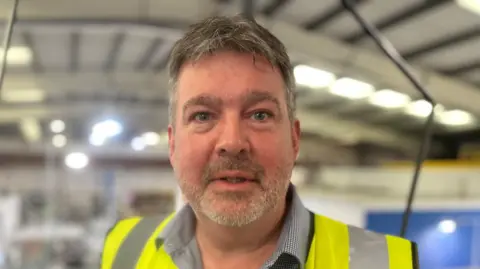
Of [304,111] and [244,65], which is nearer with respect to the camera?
[244,65]

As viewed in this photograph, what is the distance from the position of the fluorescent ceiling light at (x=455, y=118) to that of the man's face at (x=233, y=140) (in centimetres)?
524

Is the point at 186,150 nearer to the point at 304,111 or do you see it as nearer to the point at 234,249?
the point at 234,249

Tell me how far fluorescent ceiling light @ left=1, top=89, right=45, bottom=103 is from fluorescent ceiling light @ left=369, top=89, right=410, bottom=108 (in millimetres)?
3164

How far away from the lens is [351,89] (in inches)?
210

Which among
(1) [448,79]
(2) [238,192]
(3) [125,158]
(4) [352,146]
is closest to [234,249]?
(2) [238,192]

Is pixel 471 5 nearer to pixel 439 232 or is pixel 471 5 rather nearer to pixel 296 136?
pixel 439 232

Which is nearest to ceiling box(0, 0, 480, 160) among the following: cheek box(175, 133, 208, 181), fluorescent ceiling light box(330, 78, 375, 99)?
fluorescent ceiling light box(330, 78, 375, 99)

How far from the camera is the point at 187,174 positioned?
81cm

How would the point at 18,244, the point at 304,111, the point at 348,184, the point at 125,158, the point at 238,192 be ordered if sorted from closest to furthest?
the point at 238,192 → the point at 18,244 → the point at 125,158 → the point at 348,184 → the point at 304,111

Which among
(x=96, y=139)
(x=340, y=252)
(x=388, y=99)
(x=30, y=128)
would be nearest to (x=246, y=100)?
(x=340, y=252)

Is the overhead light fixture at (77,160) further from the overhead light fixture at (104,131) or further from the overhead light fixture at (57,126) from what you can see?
the overhead light fixture at (57,126)

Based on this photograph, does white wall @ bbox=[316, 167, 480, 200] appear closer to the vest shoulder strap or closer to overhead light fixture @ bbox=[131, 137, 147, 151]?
overhead light fixture @ bbox=[131, 137, 147, 151]

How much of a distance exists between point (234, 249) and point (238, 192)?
0.15 meters

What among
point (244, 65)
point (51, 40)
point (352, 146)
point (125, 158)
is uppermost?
point (352, 146)
